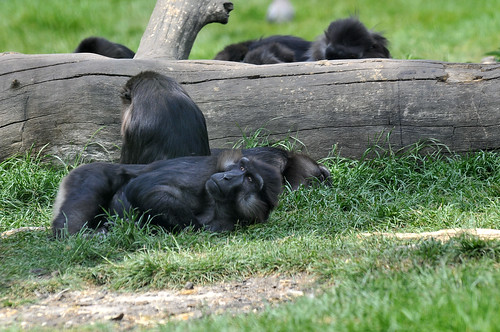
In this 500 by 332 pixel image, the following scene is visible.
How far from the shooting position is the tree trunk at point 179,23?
26.3 ft

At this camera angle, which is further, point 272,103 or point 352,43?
point 352,43

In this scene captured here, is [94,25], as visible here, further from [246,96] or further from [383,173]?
[383,173]

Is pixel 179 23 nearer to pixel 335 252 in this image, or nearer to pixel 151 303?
pixel 335 252

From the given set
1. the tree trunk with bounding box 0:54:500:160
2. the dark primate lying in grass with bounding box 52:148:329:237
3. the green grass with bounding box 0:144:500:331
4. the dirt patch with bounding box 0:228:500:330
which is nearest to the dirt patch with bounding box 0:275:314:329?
the dirt patch with bounding box 0:228:500:330

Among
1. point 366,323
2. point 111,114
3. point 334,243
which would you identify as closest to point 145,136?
point 111,114

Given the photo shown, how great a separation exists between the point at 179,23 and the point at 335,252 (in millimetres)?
4781

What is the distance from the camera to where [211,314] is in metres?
3.33

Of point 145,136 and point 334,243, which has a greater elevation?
point 145,136

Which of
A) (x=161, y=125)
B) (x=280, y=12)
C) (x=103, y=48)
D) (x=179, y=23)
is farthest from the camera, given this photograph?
(x=280, y=12)

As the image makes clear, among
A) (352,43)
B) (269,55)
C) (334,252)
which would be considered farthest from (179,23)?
(334,252)

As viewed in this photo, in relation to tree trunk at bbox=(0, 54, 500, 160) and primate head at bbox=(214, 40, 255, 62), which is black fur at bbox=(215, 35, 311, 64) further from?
tree trunk at bbox=(0, 54, 500, 160)

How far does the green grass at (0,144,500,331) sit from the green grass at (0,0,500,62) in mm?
5867

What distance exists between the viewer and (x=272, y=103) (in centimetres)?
674

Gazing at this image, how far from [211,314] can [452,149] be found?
4.01 meters
